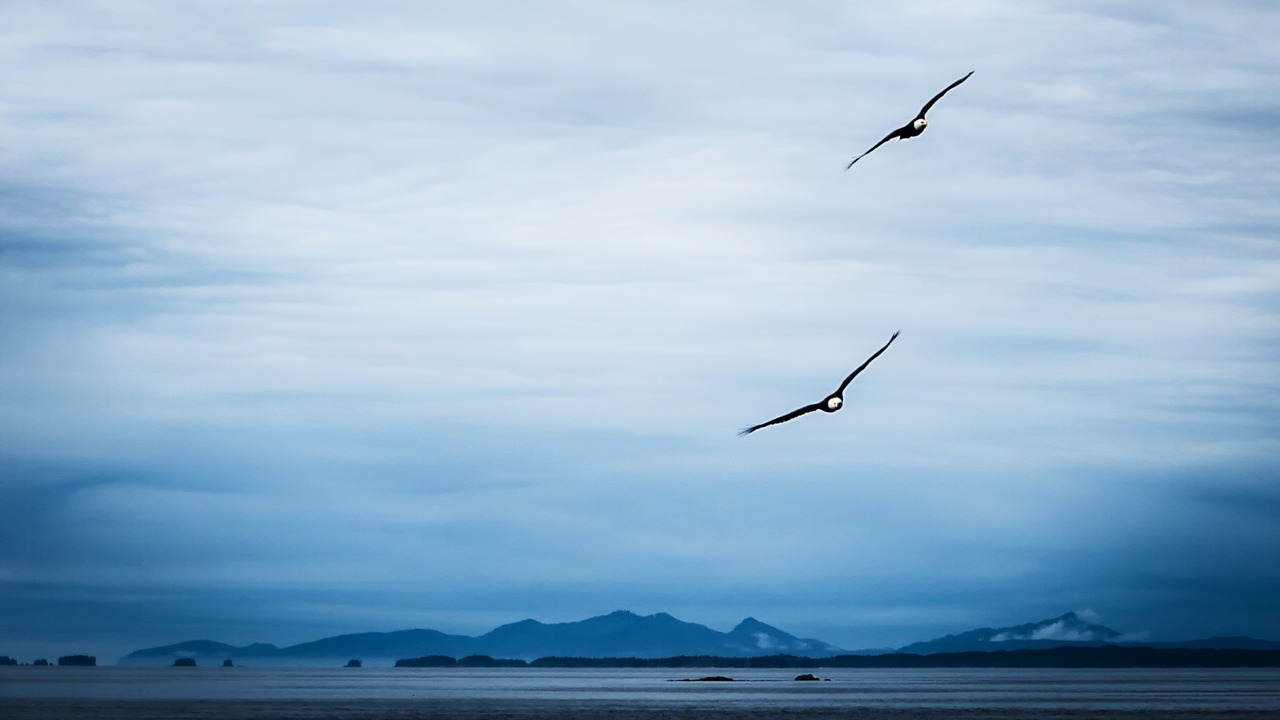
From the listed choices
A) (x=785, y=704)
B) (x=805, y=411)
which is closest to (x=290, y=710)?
(x=785, y=704)

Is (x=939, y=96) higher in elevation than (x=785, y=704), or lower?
higher

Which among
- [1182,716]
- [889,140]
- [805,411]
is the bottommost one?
[1182,716]

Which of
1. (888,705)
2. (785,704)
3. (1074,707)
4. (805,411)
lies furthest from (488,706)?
(805,411)

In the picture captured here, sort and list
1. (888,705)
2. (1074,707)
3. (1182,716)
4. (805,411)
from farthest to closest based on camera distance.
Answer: (888,705) → (1074,707) → (1182,716) → (805,411)

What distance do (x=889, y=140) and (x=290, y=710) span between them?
74.3 meters

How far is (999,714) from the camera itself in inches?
3944

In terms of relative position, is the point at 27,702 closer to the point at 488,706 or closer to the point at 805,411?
the point at 488,706

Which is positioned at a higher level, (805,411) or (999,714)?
(805,411)

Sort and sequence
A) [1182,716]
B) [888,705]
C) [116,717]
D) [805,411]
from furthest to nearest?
[888,705], [1182,716], [116,717], [805,411]

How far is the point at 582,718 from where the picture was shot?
93.4 m

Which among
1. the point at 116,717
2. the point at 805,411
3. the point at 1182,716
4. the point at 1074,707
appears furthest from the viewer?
the point at 1074,707

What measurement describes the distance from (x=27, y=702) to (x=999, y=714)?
70194 millimetres

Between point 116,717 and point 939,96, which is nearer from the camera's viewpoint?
point 939,96

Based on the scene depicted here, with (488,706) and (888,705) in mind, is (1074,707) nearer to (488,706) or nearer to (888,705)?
(888,705)
